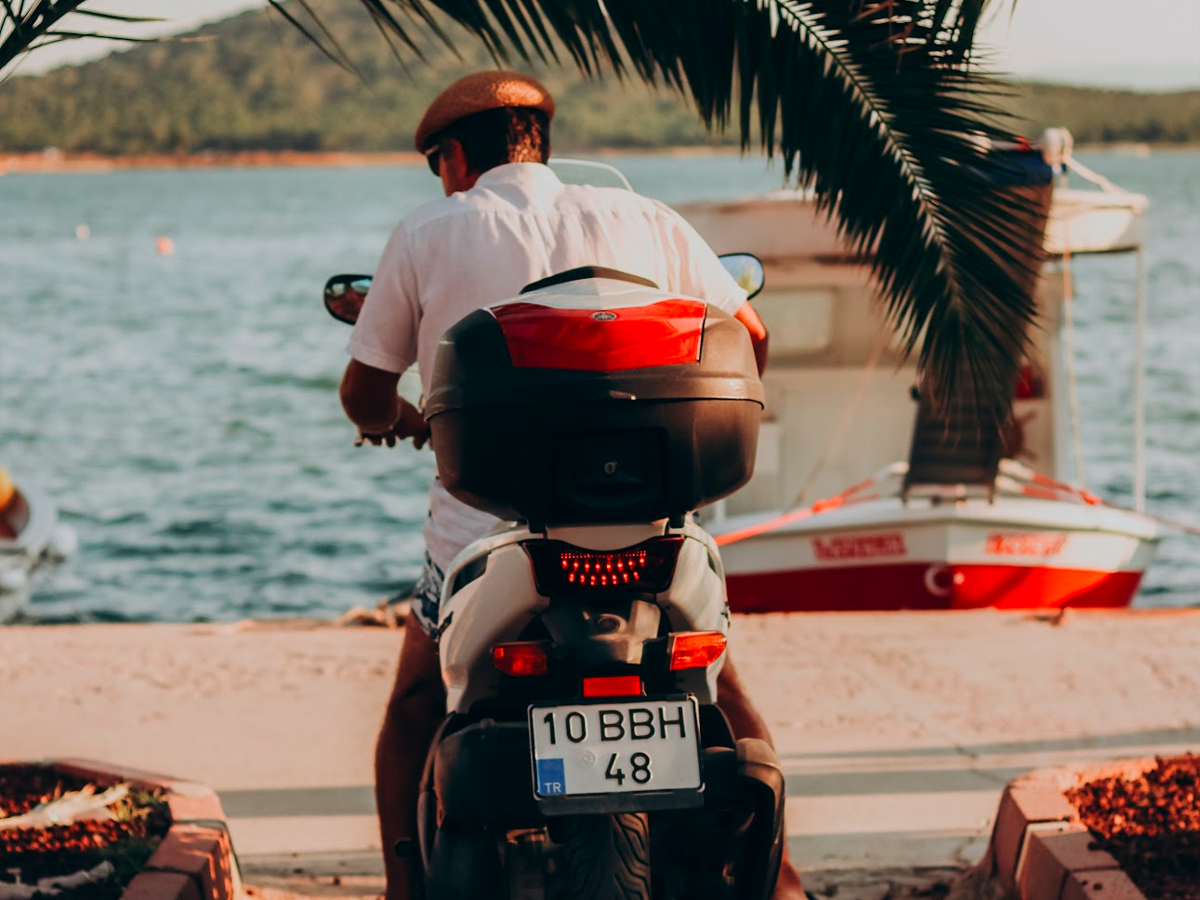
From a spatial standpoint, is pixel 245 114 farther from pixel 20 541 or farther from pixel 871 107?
pixel 871 107

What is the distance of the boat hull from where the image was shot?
9.30 m

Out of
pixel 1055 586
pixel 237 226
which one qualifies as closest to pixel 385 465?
pixel 1055 586

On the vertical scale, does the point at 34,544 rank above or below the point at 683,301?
below

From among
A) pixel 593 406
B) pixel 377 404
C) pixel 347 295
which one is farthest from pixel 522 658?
pixel 347 295

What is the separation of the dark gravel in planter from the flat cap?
2.16 m

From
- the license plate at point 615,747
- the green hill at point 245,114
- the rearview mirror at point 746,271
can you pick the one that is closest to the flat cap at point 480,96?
the rearview mirror at point 746,271

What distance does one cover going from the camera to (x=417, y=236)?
10.7 ft

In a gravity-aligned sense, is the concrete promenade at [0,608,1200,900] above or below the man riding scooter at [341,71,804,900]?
below

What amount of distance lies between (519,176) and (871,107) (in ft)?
4.00

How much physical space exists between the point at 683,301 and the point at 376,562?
50.4ft

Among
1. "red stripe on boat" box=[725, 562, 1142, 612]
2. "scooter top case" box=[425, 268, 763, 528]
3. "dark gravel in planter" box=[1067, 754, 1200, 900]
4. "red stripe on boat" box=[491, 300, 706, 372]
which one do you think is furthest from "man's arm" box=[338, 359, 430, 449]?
"red stripe on boat" box=[725, 562, 1142, 612]

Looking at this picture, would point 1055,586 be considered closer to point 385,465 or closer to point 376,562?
point 376,562

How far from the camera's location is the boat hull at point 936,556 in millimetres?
9305

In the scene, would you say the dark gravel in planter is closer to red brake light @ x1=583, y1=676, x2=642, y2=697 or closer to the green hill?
red brake light @ x1=583, y1=676, x2=642, y2=697
